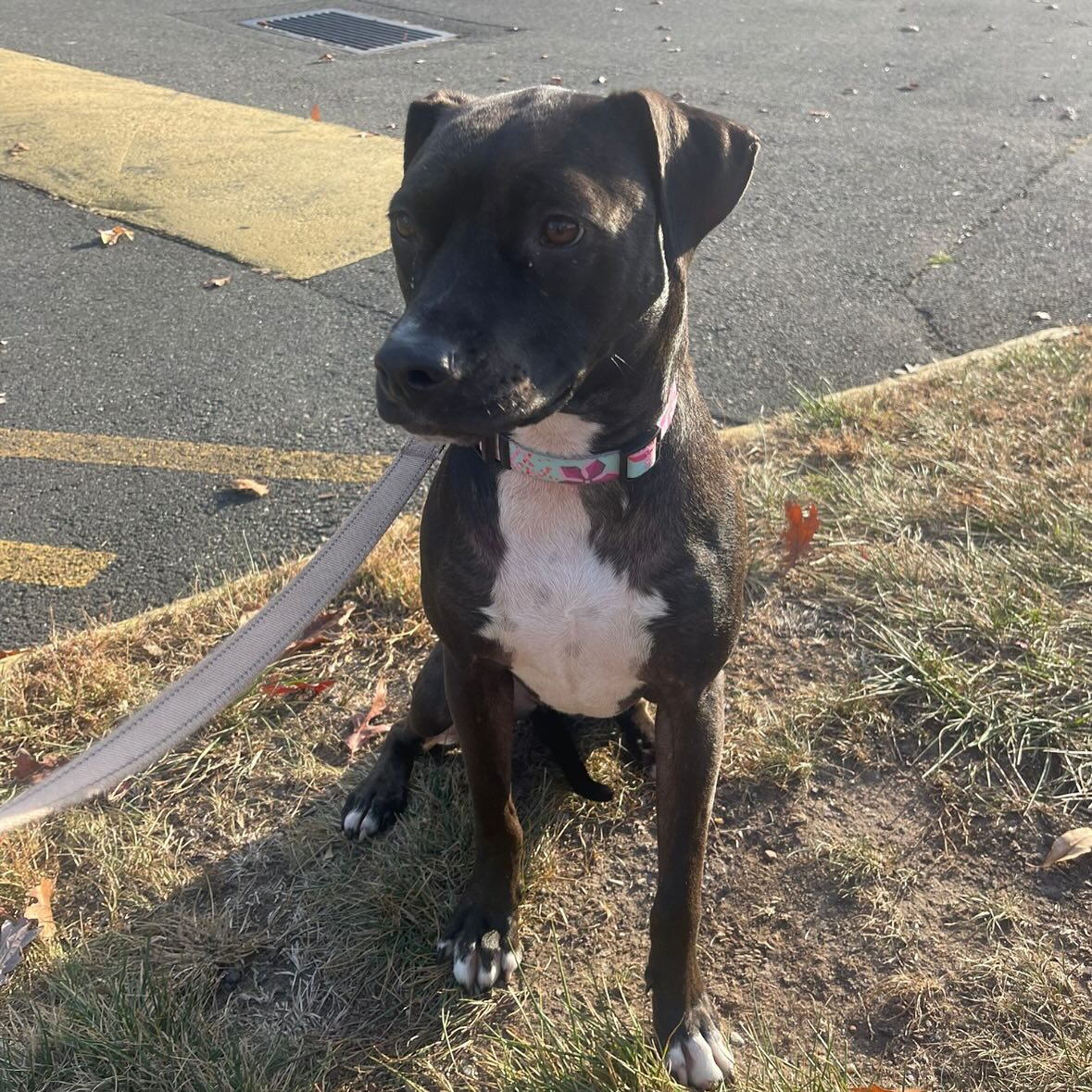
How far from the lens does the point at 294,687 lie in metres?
3.32

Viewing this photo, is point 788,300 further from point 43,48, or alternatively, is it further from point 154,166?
point 43,48

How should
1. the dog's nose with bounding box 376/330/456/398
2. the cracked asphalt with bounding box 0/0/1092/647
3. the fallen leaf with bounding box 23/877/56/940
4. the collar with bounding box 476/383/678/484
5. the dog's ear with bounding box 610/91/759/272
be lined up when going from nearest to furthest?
the dog's nose with bounding box 376/330/456/398 < the dog's ear with bounding box 610/91/759/272 < the collar with bounding box 476/383/678/484 < the fallen leaf with bounding box 23/877/56/940 < the cracked asphalt with bounding box 0/0/1092/647

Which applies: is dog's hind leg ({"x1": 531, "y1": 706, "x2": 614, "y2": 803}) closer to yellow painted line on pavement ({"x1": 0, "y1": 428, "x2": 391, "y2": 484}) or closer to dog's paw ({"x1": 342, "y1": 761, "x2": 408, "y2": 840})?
dog's paw ({"x1": 342, "y1": 761, "x2": 408, "y2": 840})

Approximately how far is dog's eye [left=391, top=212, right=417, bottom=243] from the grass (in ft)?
4.82

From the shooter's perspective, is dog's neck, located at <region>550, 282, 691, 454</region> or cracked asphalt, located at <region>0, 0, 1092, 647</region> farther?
cracked asphalt, located at <region>0, 0, 1092, 647</region>

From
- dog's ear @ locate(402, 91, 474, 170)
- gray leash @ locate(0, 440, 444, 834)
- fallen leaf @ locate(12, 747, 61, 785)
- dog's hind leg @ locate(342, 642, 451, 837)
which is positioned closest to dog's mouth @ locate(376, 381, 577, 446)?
gray leash @ locate(0, 440, 444, 834)

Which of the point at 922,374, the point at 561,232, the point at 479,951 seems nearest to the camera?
the point at 561,232

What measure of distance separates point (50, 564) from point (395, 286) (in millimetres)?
2432

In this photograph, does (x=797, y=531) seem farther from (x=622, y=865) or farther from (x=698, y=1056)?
(x=698, y=1056)

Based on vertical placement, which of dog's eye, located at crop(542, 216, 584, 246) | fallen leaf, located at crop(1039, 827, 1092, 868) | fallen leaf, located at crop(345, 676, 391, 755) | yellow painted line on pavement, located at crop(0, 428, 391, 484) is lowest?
yellow painted line on pavement, located at crop(0, 428, 391, 484)

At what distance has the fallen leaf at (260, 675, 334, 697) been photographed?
331 cm

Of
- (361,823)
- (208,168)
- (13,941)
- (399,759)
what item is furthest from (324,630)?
(208,168)

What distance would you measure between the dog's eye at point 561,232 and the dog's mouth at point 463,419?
253 millimetres

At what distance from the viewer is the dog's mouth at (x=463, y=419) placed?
77.3 inches
